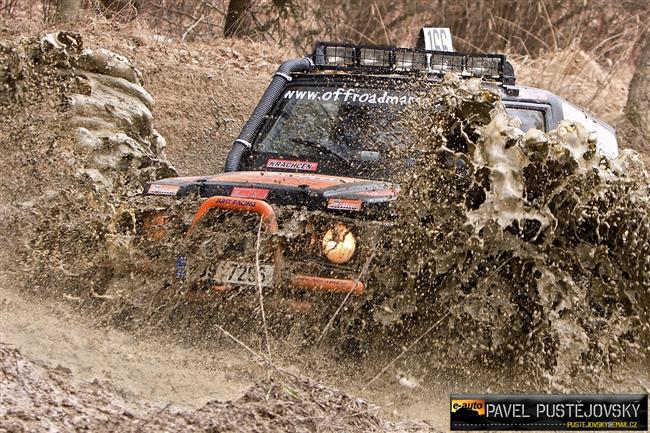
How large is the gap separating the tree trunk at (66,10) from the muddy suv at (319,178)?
4.72 meters

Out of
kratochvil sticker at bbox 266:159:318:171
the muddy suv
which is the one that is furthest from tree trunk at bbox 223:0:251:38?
kratochvil sticker at bbox 266:159:318:171

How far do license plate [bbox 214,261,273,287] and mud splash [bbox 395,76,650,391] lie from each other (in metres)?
0.69

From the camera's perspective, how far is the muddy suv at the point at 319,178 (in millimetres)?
4977

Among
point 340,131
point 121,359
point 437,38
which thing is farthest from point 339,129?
point 121,359

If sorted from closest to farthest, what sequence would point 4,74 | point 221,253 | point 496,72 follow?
1. point 221,253
2. point 496,72
3. point 4,74

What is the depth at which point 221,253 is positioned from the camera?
16.9 ft

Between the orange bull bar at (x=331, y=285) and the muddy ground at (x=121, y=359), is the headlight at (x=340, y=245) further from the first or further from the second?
the muddy ground at (x=121, y=359)

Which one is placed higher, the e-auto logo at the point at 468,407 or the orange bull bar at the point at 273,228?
the orange bull bar at the point at 273,228

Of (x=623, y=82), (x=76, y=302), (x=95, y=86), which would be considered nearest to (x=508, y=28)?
(x=623, y=82)

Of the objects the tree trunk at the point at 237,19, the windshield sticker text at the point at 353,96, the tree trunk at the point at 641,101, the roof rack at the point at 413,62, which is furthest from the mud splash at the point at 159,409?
the tree trunk at the point at 237,19

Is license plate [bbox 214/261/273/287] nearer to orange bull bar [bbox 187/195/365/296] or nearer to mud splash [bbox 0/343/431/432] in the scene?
orange bull bar [bbox 187/195/365/296]

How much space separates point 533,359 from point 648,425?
60 centimetres

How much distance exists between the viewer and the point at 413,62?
655 centimetres

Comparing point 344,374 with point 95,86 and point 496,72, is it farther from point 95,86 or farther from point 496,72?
point 95,86
